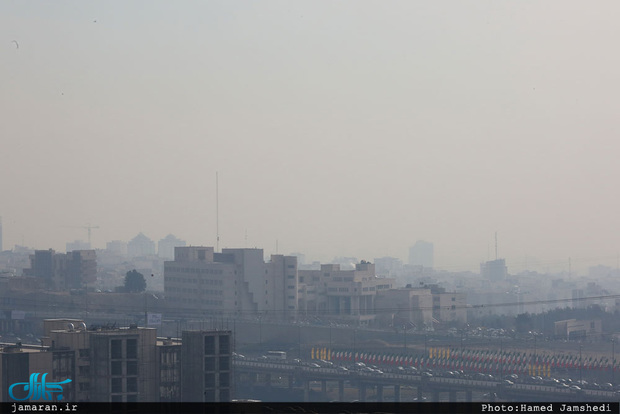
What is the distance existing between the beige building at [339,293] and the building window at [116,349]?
53.7 metres

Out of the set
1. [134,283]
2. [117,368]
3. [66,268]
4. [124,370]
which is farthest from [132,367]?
[66,268]

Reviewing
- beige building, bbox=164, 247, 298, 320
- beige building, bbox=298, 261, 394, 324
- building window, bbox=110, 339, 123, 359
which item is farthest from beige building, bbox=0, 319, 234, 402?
beige building, bbox=298, 261, 394, 324

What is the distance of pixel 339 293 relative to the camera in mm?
83500

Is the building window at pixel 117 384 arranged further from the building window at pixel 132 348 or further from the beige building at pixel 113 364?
the building window at pixel 132 348

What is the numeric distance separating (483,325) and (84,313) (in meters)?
29.8

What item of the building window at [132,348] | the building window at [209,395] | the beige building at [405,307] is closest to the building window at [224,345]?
the building window at [209,395]

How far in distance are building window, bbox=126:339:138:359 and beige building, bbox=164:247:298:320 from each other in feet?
161

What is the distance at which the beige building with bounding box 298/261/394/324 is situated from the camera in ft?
270

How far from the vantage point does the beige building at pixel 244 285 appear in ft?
258

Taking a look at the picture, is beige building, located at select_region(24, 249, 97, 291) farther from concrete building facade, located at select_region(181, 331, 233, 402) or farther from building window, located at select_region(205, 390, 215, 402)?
building window, located at select_region(205, 390, 215, 402)
